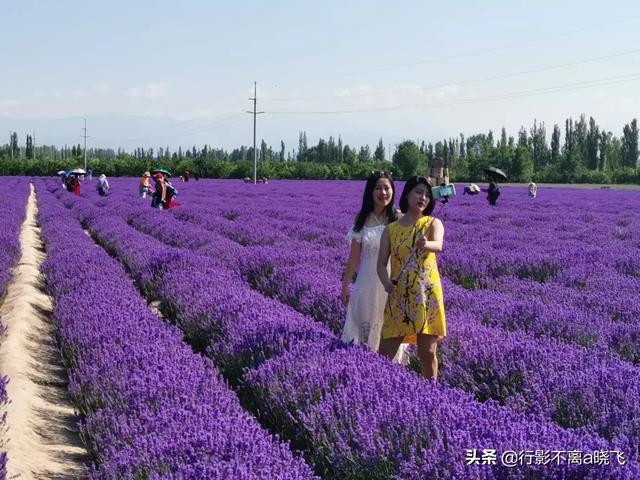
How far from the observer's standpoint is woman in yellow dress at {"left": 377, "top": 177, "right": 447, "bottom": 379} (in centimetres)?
367

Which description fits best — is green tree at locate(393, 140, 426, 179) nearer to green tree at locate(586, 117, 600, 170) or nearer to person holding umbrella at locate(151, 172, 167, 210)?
green tree at locate(586, 117, 600, 170)

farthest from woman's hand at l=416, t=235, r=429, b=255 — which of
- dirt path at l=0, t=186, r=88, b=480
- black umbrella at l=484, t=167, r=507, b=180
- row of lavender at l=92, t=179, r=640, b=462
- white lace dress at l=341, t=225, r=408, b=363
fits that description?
dirt path at l=0, t=186, r=88, b=480

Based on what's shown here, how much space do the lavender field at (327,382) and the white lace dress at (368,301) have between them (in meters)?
0.18

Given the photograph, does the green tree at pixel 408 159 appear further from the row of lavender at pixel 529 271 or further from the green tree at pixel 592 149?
the row of lavender at pixel 529 271

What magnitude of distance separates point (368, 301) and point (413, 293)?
387mm

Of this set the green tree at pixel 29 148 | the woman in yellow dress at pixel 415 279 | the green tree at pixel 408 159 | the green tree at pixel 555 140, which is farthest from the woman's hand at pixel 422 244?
the green tree at pixel 29 148

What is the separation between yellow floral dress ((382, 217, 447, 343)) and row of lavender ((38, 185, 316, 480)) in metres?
1.00

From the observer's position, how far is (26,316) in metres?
6.18

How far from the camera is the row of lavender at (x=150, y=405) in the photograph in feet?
7.61

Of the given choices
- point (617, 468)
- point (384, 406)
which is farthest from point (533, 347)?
point (617, 468)

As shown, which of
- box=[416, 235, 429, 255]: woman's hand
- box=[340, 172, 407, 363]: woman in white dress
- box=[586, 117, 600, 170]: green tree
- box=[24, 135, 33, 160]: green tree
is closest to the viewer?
box=[416, 235, 429, 255]: woman's hand

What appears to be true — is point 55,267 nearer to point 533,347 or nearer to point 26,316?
point 26,316

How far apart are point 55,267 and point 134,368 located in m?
4.36

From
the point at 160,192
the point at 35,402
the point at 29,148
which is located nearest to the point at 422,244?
the point at 35,402
